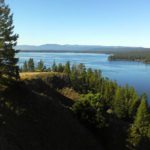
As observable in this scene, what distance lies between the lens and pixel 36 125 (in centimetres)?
4356

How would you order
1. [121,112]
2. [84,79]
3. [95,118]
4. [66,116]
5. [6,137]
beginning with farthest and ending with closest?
1. [84,79]
2. [121,112]
3. [95,118]
4. [66,116]
5. [6,137]

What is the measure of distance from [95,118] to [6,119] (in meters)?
20.7

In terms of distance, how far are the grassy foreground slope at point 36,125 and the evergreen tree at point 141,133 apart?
8495mm

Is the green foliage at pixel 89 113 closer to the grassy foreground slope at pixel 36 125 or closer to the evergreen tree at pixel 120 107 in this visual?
the grassy foreground slope at pixel 36 125

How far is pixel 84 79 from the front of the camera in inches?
4729

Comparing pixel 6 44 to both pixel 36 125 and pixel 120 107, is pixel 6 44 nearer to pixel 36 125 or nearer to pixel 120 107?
pixel 36 125

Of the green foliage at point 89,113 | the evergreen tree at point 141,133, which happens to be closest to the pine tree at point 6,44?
the green foliage at point 89,113

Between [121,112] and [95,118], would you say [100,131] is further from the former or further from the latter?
[121,112]

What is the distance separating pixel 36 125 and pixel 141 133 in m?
26.3

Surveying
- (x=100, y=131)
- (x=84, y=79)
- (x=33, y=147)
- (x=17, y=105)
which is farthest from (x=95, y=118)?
(x=84, y=79)

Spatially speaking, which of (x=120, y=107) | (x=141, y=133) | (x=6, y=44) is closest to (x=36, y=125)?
(x=6, y=44)

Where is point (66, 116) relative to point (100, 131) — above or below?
above

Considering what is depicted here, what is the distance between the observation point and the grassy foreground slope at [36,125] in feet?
124

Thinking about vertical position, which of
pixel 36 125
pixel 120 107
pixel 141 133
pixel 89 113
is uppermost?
pixel 36 125
